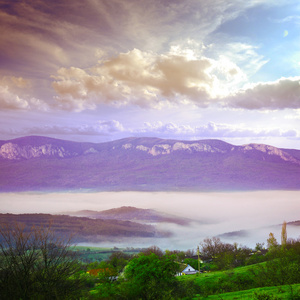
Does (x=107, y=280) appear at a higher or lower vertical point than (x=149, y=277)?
lower

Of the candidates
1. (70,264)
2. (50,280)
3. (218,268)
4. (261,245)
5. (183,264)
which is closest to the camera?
(50,280)

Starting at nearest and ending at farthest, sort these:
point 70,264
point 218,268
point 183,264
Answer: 1. point 70,264
2. point 218,268
3. point 183,264

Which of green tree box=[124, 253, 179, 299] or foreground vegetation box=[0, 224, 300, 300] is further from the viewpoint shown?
green tree box=[124, 253, 179, 299]

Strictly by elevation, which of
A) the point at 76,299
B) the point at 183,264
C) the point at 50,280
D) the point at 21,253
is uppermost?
the point at 21,253

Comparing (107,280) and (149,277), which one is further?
(107,280)

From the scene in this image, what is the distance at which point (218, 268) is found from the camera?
69.9 meters

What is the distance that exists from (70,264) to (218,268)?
56.4 metres

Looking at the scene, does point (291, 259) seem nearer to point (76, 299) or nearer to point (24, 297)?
point (76, 299)

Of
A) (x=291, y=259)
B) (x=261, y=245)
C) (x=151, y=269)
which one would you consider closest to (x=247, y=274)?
(x=291, y=259)

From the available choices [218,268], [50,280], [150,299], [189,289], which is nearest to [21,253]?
[50,280]

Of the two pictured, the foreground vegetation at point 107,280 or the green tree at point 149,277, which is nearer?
the foreground vegetation at point 107,280

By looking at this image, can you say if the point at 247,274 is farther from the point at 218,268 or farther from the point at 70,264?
the point at 70,264

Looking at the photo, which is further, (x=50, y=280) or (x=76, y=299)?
(x=76, y=299)

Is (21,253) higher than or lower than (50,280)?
higher
